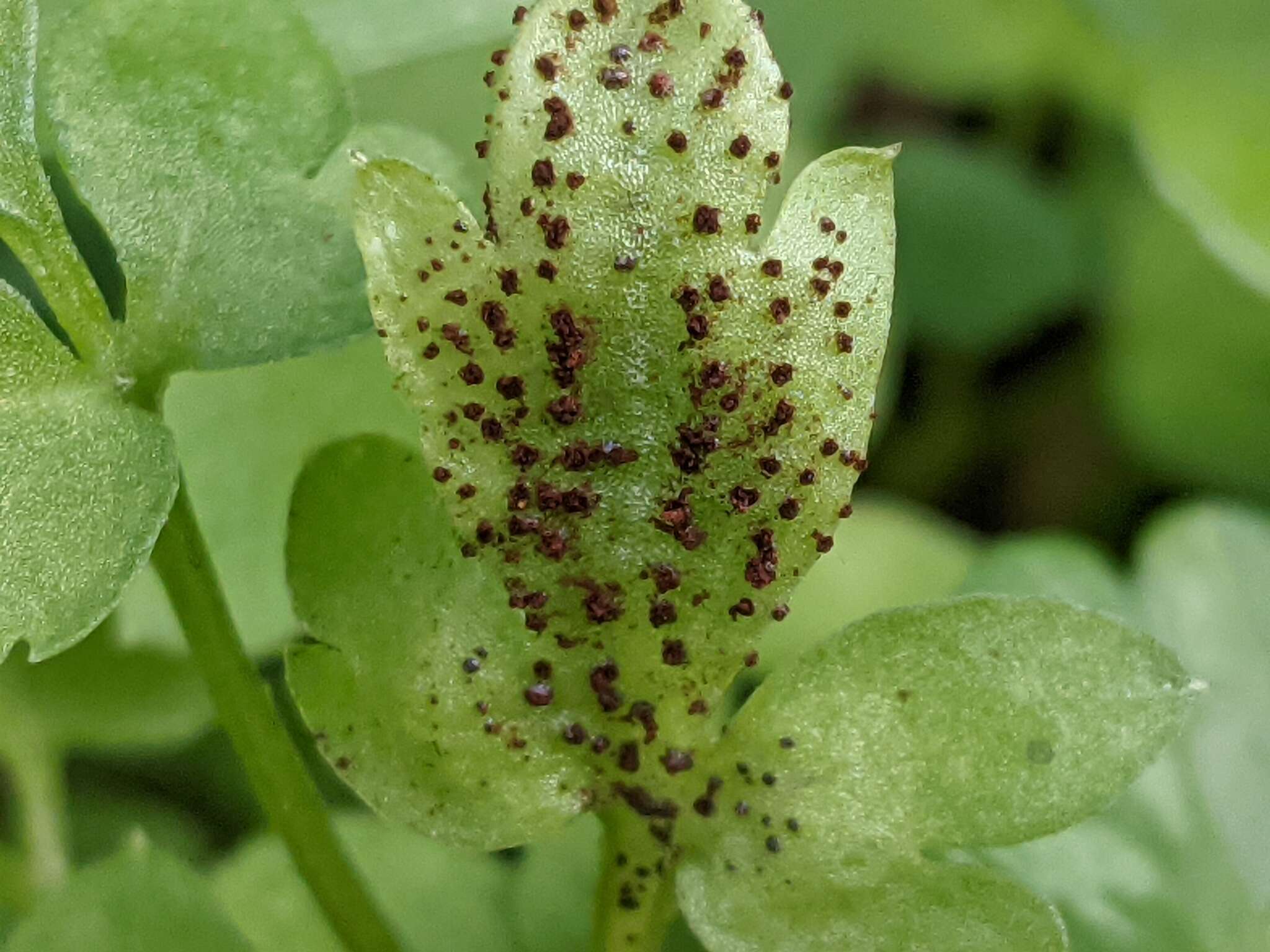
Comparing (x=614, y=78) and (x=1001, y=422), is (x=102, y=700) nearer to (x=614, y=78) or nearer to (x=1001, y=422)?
(x=614, y=78)

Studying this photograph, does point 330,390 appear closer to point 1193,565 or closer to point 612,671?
point 612,671

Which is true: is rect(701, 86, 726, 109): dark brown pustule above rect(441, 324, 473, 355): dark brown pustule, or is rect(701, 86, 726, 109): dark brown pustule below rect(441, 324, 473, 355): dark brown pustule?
above

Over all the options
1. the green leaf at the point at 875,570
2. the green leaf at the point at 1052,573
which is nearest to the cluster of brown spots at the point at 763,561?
the green leaf at the point at 1052,573

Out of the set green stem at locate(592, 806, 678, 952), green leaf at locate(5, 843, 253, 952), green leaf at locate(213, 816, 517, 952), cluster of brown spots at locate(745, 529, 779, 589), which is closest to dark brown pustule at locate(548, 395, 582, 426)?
cluster of brown spots at locate(745, 529, 779, 589)

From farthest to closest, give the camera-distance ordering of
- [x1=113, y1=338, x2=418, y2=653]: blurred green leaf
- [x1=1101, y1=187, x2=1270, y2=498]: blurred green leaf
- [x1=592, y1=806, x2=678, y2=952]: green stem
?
[x1=1101, y1=187, x2=1270, y2=498]: blurred green leaf, [x1=113, y1=338, x2=418, y2=653]: blurred green leaf, [x1=592, y1=806, x2=678, y2=952]: green stem

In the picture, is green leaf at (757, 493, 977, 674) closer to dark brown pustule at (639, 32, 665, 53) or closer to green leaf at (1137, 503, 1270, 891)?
green leaf at (1137, 503, 1270, 891)

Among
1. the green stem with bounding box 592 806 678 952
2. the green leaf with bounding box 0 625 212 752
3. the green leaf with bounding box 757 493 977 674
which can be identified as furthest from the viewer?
the green leaf with bounding box 757 493 977 674

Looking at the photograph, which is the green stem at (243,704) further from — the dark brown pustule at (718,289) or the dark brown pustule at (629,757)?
the dark brown pustule at (718,289)

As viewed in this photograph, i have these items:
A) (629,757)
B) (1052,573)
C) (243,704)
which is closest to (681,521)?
(629,757)
